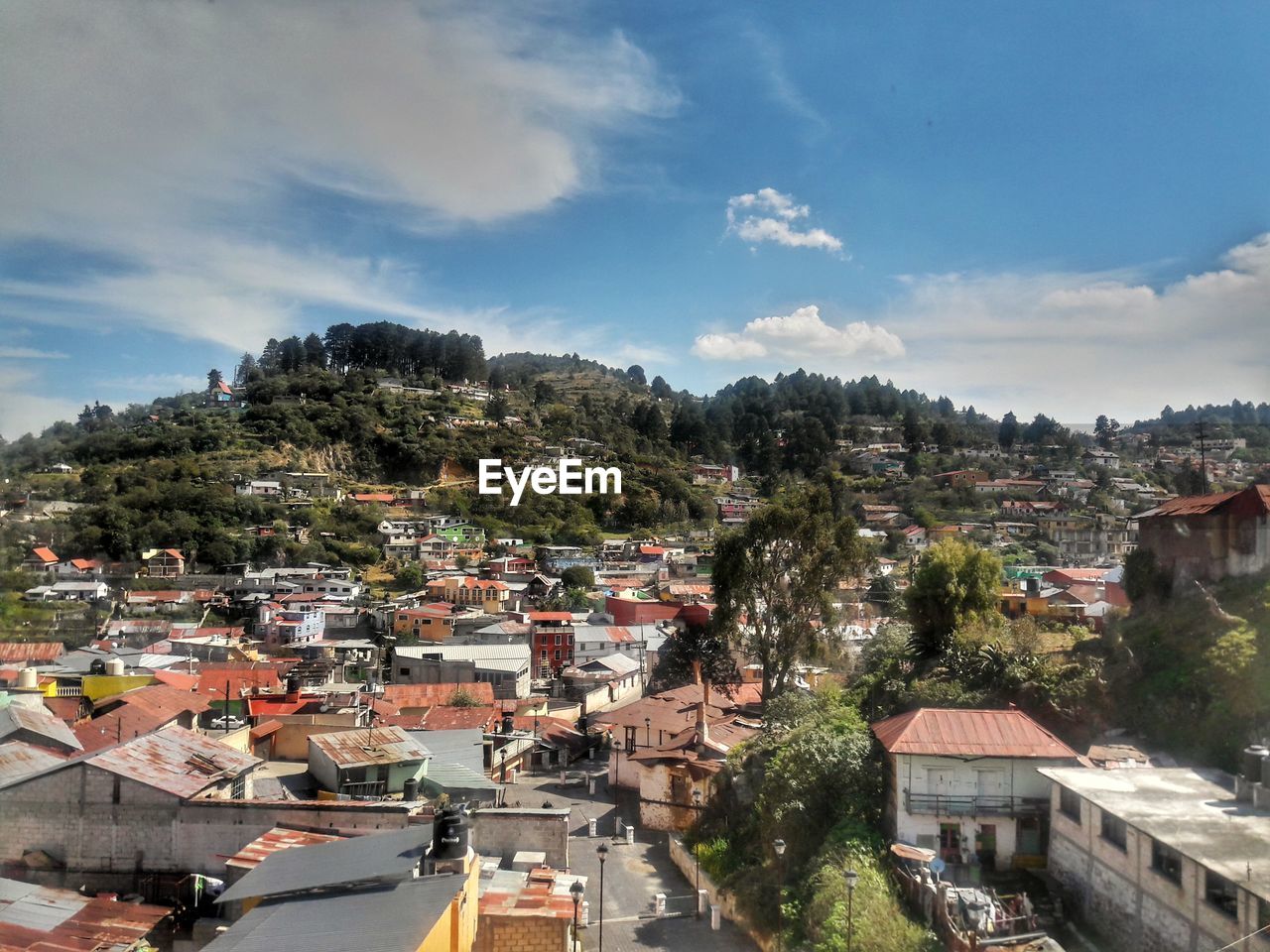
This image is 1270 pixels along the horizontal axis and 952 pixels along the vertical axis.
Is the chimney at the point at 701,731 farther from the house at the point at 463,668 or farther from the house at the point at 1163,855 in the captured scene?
the house at the point at 463,668

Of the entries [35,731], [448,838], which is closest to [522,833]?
[448,838]

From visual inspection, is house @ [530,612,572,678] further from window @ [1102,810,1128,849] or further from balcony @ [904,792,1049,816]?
window @ [1102,810,1128,849]

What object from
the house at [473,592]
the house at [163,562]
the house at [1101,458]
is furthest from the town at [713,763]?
the house at [1101,458]

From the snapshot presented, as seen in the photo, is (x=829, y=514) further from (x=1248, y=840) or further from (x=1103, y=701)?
(x=1248, y=840)

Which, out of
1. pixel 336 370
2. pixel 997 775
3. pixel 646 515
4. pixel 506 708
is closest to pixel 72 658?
pixel 506 708

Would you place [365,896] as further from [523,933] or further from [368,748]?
[368,748]

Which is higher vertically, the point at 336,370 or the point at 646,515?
the point at 336,370
